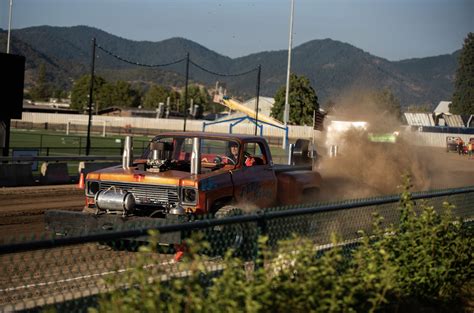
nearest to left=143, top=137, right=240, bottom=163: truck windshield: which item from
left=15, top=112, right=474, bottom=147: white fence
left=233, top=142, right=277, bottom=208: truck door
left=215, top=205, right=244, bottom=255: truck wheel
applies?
left=233, top=142, right=277, bottom=208: truck door

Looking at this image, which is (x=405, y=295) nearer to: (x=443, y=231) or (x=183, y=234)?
(x=443, y=231)

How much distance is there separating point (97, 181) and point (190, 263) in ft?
21.9

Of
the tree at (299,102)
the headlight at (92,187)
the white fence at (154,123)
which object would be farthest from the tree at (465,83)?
the headlight at (92,187)

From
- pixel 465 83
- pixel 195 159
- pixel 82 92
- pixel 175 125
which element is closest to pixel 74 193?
pixel 195 159

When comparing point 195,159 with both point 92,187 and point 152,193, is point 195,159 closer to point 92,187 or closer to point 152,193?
point 152,193

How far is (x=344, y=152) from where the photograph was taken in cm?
2211

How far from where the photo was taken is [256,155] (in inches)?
506

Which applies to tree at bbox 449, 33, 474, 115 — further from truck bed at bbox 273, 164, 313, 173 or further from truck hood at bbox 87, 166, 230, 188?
truck hood at bbox 87, 166, 230, 188

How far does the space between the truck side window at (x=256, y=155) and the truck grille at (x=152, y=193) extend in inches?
81.7

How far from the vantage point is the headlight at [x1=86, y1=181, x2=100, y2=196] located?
11252mm

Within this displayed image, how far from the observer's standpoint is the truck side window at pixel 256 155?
12539mm

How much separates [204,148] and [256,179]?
1197 mm

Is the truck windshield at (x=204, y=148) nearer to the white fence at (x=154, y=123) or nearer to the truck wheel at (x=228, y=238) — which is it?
the truck wheel at (x=228, y=238)

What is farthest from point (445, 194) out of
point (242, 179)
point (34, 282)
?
point (34, 282)
